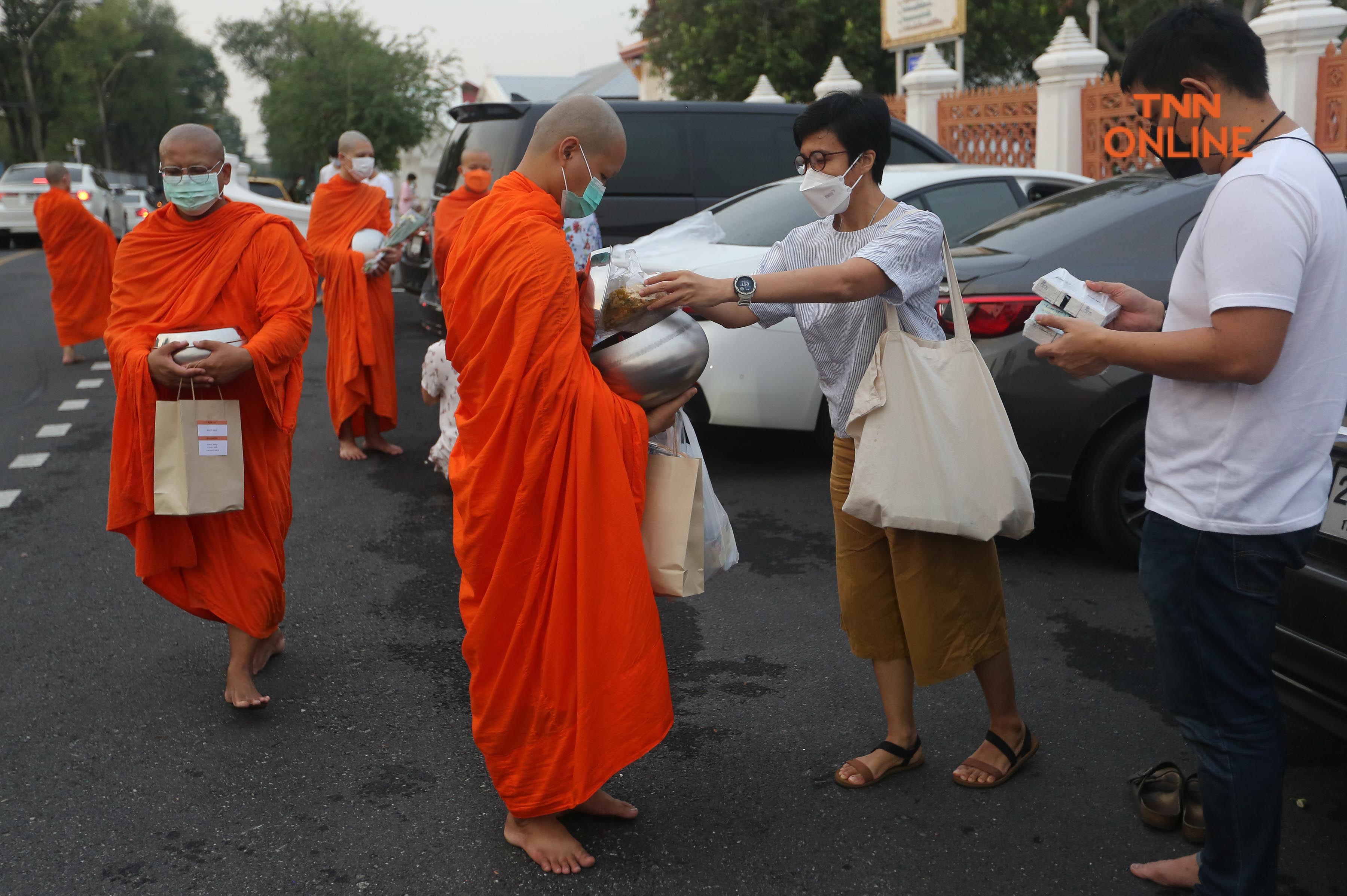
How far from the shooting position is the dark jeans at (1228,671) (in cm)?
218

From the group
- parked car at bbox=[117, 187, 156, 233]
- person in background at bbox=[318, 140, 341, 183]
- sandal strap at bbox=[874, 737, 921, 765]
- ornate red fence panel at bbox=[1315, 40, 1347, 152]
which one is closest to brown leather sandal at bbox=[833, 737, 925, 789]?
sandal strap at bbox=[874, 737, 921, 765]

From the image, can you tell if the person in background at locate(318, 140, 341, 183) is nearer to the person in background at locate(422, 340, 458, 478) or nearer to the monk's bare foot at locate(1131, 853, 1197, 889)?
the person in background at locate(422, 340, 458, 478)

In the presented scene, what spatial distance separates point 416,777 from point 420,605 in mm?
1389

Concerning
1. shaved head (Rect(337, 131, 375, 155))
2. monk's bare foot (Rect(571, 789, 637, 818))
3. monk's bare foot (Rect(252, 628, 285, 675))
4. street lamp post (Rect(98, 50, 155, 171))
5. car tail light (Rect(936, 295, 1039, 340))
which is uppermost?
street lamp post (Rect(98, 50, 155, 171))

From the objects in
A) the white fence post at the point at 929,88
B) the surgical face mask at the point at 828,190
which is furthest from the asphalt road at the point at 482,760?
the white fence post at the point at 929,88

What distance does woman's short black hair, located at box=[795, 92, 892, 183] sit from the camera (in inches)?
113

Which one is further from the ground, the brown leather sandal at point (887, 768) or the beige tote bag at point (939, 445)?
the beige tote bag at point (939, 445)

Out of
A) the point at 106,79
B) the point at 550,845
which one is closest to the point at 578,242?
the point at 550,845

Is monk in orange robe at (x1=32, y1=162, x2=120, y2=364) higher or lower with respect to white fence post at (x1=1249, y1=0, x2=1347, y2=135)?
lower

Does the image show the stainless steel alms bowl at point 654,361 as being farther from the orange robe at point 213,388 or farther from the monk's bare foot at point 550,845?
the orange robe at point 213,388

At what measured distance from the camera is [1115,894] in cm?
261

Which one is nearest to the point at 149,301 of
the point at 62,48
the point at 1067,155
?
the point at 1067,155

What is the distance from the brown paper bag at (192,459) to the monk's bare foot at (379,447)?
3.45 m

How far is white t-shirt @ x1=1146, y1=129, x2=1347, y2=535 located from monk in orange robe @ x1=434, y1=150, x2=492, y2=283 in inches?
218
